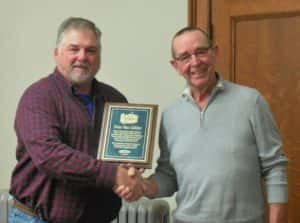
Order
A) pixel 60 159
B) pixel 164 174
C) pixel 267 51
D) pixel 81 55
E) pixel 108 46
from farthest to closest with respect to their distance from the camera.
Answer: pixel 108 46 → pixel 267 51 → pixel 164 174 → pixel 81 55 → pixel 60 159

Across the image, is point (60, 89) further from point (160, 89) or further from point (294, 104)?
point (294, 104)

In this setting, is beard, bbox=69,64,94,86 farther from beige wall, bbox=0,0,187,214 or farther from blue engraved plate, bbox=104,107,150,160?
beige wall, bbox=0,0,187,214

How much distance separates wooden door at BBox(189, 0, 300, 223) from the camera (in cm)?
235

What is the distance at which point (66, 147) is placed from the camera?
5.34ft

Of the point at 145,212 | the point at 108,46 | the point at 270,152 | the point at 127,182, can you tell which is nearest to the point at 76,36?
the point at 127,182

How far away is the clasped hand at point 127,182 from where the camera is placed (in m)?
1.67

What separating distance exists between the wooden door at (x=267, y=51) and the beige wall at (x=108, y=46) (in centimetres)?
19

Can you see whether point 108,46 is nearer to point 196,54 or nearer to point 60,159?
point 196,54

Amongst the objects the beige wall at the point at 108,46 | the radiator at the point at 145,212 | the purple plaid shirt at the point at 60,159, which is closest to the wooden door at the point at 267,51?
the beige wall at the point at 108,46

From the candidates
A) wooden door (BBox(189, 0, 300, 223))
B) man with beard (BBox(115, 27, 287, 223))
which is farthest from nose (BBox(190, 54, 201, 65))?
wooden door (BBox(189, 0, 300, 223))

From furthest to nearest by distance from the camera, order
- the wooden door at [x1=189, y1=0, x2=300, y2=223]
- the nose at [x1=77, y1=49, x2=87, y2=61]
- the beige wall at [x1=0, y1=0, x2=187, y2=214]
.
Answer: the beige wall at [x1=0, y1=0, x2=187, y2=214] < the wooden door at [x1=189, y1=0, x2=300, y2=223] < the nose at [x1=77, y1=49, x2=87, y2=61]

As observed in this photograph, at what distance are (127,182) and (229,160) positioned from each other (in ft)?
1.19

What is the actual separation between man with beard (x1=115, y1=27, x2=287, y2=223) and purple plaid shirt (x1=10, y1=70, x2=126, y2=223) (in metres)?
0.12

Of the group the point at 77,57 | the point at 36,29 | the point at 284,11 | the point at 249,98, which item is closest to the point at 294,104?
the point at 284,11
